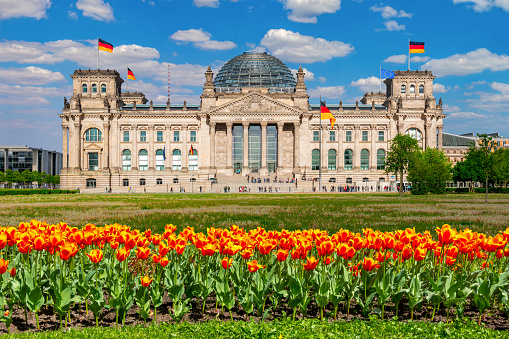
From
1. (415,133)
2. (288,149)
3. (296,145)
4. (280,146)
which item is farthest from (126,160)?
(415,133)

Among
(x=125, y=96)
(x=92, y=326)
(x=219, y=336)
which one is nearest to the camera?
(x=219, y=336)

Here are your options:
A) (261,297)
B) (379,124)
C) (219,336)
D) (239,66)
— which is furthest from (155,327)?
(239,66)

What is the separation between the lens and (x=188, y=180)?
10531 centimetres

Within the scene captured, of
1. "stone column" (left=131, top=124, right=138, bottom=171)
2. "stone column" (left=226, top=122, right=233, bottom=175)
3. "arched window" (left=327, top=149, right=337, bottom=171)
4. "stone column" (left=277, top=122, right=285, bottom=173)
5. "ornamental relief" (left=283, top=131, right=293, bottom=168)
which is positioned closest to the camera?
"stone column" (left=277, top=122, right=285, bottom=173)

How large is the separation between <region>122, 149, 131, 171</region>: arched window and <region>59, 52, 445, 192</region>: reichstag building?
25 centimetres

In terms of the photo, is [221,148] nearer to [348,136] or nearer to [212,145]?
[212,145]

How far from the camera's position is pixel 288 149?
108938 millimetres

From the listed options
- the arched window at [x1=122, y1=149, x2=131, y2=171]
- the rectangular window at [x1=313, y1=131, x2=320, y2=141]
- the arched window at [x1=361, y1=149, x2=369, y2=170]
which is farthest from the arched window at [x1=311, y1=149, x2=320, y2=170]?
the arched window at [x1=122, y1=149, x2=131, y2=171]

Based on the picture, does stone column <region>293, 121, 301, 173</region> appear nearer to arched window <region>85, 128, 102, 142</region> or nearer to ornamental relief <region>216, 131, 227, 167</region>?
ornamental relief <region>216, 131, 227, 167</region>

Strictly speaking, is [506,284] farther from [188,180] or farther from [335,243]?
[188,180]

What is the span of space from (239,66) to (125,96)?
1431 inches

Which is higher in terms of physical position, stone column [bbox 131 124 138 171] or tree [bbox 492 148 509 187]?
stone column [bbox 131 124 138 171]

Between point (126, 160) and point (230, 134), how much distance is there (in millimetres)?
27261

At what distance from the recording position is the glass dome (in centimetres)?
11600
